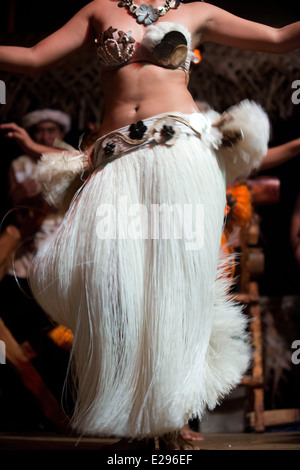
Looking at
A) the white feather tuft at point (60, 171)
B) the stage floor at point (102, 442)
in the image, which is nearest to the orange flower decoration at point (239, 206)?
the stage floor at point (102, 442)

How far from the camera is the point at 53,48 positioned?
1738 millimetres

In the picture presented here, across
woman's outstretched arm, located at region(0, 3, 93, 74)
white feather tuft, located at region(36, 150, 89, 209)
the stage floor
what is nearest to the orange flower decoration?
the stage floor

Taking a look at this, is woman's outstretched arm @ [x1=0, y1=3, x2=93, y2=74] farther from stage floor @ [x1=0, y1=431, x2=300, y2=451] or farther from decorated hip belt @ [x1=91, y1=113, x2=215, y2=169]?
stage floor @ [x1=0, y1=431, x2=300, y2=451]

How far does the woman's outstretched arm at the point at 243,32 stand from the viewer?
1715 mm

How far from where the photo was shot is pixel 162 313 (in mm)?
1507

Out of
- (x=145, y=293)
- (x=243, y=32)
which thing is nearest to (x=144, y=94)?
(x=243, y=32)

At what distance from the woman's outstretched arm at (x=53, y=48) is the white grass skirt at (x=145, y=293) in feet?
1.01

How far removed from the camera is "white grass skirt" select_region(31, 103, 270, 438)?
1.49 metres

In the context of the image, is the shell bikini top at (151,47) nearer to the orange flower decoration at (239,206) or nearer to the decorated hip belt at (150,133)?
the decorated hip belt at (150,133)

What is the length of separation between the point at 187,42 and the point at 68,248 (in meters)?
0.64

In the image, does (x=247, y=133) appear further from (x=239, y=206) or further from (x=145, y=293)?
(x=239, y=206)

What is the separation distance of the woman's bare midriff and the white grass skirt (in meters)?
0.06

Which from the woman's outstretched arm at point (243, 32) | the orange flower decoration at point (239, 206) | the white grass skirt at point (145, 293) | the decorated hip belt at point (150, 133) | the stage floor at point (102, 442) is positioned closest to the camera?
the white grass skirt at point (145, 293)
